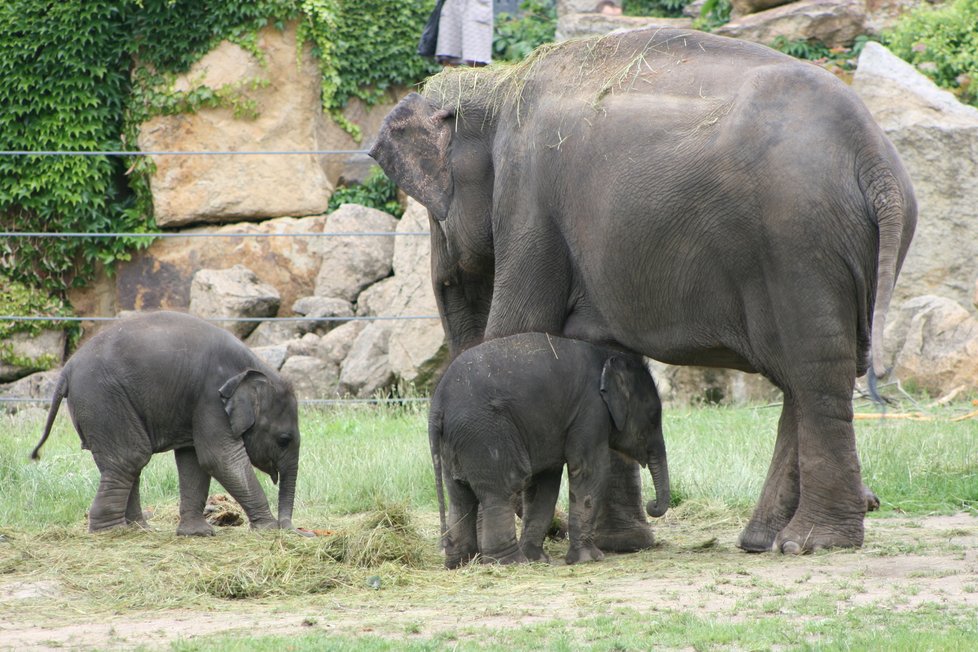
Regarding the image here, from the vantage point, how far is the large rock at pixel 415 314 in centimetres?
1327

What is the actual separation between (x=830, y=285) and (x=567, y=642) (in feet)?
6.76

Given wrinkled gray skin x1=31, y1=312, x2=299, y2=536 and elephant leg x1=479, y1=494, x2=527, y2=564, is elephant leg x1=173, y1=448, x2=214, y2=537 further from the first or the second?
elephant leg x1=479, y1=494, x2=527, y2=564

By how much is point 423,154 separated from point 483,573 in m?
2.34

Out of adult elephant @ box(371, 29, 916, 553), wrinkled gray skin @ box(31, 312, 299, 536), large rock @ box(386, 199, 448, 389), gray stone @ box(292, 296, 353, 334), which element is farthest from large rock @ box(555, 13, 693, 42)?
wrinkled gray skin @ box(31, 312, 299, 536)

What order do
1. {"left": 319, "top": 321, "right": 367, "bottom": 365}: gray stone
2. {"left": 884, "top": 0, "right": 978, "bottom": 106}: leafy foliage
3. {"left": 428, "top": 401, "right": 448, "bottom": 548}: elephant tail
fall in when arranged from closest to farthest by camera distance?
{"left": 428, "top": 401, "right": 448, "bottom": 548}: elephant tail, {"left": 319, "top": 321, "right": 367, "bottom": 365}: gray stone, {"left": 884, "top": 0, "right": 978, "bottom": 106}: leafy foliage

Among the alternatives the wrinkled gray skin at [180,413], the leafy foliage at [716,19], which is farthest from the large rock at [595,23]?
the wrinkled gray skin at [180,413]

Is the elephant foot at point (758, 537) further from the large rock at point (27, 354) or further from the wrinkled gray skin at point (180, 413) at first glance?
the large rock at point (27, 354)

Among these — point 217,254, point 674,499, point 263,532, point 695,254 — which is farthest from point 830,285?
point 217,254

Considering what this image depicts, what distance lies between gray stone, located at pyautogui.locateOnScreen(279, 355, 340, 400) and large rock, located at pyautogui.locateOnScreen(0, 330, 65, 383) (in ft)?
12.5

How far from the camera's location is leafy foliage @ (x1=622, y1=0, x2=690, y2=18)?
19.7 metres

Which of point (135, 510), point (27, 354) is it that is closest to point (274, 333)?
point (27, 354)

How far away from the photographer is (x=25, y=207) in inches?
670

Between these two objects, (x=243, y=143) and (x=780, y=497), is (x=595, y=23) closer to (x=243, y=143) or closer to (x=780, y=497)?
(x=243, y=143)

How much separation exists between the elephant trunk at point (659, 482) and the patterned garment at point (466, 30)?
822cm
